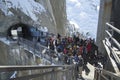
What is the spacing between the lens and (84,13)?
7144 centimetres

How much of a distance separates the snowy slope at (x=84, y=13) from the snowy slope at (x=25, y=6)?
32.9m

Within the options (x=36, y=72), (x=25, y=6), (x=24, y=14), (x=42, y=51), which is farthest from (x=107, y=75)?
(x=25, y=6)

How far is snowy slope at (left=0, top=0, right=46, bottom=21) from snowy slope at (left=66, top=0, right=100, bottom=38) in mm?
32891

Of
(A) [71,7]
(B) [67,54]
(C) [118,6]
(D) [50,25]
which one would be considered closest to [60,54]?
(B) [67,54]

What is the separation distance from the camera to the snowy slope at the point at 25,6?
25.2 metres

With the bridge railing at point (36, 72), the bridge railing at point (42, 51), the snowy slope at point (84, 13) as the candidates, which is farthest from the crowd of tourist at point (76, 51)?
the snowy slope at point (84, 13)

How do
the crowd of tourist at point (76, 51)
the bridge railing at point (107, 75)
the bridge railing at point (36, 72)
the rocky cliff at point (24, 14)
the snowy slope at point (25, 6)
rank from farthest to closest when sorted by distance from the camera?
the snowy slope at point (25, 6)
the rocky cliff at point (24, 14)
the crowd of tourist at point (76, 51)
the bridge railing at point (107, 75)
the bridge railing at point (36, 72)

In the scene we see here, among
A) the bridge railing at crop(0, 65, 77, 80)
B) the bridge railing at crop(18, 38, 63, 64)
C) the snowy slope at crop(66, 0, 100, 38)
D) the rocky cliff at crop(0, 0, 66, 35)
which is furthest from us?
the snowy slope at crop(66, 0, 100, 38)

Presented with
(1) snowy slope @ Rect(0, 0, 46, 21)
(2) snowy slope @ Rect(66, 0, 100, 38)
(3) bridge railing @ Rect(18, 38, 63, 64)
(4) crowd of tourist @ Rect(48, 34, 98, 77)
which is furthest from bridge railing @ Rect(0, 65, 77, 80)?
(2) snowy slope @ Rect(66, 0, 100, 38)

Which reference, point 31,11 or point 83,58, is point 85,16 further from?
point 83,58

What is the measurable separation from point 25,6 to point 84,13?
4476cm

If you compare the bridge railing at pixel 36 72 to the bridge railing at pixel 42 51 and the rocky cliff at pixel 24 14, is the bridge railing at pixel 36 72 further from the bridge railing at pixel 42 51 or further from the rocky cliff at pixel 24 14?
the rocky cliff at pixel 24 14

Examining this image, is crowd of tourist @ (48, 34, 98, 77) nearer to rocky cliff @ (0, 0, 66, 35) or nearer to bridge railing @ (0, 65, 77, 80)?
bridge railing @ (0, 65, 77, 80)

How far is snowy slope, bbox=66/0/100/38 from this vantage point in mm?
65312
